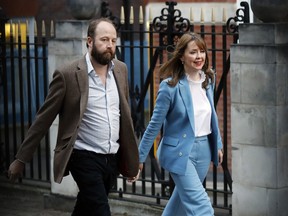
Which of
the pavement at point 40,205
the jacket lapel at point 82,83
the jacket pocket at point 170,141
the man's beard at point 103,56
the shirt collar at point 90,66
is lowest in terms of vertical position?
the pavement at point 40,205

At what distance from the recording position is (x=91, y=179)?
695 centimetres

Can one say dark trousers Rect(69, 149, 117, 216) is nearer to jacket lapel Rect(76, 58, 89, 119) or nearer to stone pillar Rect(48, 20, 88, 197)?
jacket lapel Rect(76, 58, 89, 119)

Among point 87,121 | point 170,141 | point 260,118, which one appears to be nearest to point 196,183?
point 170,141

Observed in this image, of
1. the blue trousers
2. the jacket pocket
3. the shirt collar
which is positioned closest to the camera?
the shirt collar

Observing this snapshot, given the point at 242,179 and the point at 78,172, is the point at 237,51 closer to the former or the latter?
the point at 242,179

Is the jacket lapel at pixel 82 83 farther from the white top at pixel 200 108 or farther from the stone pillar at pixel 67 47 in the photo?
the stone pillar at pixel 67 47

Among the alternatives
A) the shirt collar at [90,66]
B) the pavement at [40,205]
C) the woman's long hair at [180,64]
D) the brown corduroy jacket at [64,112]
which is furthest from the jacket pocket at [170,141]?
the pavement at [40,205]

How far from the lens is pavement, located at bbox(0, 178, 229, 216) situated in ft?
33.1

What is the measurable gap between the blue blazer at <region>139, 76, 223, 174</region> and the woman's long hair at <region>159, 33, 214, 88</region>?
43 millimetres

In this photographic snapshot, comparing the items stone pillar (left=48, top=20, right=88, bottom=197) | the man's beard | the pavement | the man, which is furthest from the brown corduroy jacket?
stone pillar (left=48, top=20, right=88, bottom=197)

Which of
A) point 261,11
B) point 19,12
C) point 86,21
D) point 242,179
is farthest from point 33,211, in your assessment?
point 19,12

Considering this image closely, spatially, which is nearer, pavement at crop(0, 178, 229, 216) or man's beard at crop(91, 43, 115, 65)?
man's beard at crop(91, 43, 115, 65)

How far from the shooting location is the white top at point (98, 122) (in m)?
6.97

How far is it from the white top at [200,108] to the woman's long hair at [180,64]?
6cm
